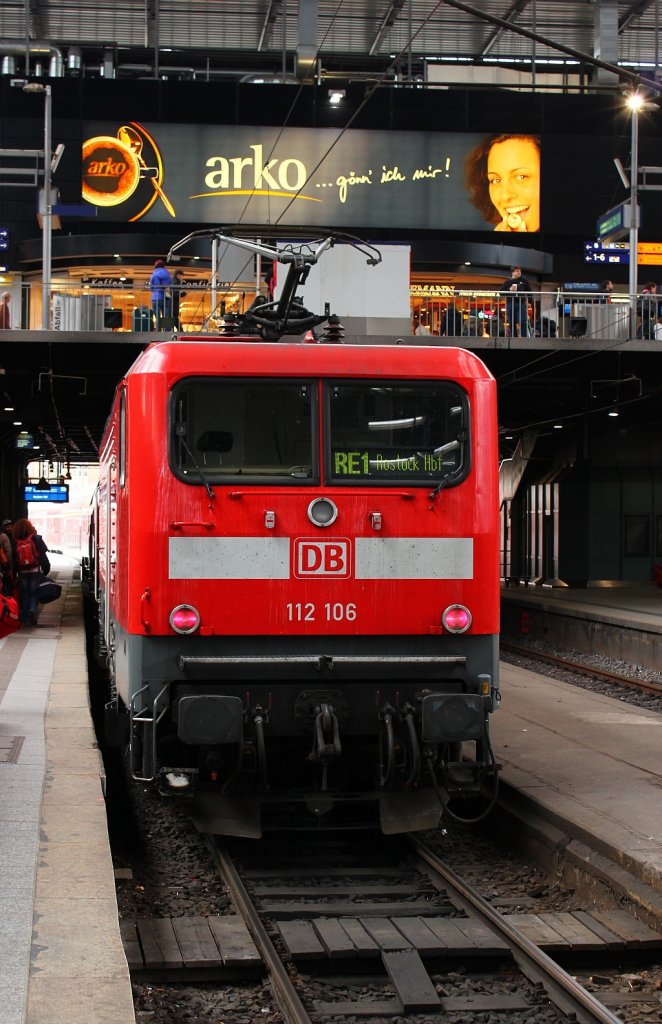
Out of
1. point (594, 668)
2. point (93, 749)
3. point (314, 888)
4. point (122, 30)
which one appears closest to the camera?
point (314, 888)

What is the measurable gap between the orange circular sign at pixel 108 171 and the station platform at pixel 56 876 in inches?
1088

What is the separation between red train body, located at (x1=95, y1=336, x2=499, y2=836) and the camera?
718 cm

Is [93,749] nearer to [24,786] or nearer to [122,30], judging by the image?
[24,786]

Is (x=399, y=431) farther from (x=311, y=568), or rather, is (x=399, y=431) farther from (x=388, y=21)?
(x=388, y=21)

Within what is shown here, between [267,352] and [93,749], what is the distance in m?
3.47

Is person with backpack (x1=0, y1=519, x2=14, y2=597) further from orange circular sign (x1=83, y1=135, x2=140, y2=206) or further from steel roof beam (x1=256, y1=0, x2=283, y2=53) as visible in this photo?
steel roof beam (x1=256, y1=0, x2=283, y2=53)

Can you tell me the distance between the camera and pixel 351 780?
801 cm

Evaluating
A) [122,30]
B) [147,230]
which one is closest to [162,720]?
[147,230]

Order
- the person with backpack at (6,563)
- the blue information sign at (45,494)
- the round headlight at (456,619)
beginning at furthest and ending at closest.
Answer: the blue information sign at (45,494), the person with backpack at (6,563), the round headlight at (456,619)

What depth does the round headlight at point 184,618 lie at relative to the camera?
281 inches

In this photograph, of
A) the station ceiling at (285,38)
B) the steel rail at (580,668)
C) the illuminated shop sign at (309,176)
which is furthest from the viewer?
the station ceiling at (285,38)

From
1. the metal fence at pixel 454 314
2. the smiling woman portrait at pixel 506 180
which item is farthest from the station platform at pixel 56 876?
the smiling woman portrait at pixel 506 180

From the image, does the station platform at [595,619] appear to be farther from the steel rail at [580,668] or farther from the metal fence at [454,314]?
the metal fence at [454,314]

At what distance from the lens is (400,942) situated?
6055 millimetres
